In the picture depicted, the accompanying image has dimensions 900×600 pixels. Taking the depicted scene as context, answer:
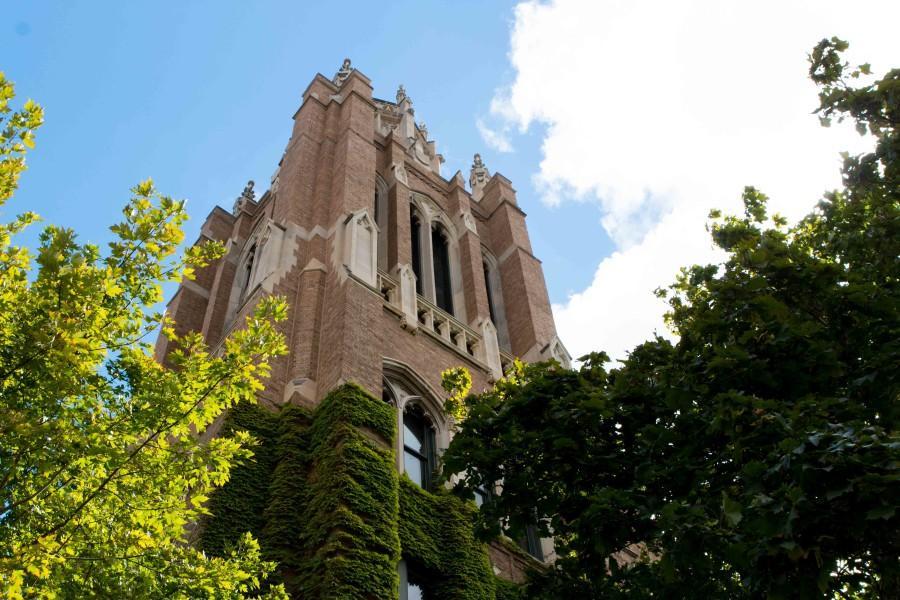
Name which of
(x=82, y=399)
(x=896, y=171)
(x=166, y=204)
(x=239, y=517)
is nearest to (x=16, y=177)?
(x=166, y=204)

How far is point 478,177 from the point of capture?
32.5 metres

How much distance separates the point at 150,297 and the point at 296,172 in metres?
13.8

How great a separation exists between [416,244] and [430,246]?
1.85ft

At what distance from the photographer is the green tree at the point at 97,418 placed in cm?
712

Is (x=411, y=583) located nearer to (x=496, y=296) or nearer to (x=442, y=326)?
(x=442, y=326)

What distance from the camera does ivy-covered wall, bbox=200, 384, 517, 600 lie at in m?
10.9

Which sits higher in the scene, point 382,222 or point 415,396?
point 382,222

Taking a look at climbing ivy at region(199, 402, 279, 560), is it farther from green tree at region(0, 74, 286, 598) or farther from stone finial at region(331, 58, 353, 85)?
stone finial at region(331, 58, 353, 85)

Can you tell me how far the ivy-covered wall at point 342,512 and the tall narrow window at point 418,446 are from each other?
1491 mm

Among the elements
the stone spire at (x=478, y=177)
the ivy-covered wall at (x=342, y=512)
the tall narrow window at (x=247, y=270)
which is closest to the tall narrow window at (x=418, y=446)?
the ivy-covered wall at (x=342, y=512)

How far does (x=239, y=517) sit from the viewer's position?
468 inches

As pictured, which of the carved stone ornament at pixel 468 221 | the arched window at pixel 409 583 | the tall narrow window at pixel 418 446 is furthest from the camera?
the carved stone ornament at pixel 468 221

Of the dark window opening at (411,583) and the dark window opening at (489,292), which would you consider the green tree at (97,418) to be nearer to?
the dark window opening at (411,583)

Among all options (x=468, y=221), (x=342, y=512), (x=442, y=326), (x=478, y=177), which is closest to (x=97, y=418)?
(x=342, y=512)
